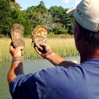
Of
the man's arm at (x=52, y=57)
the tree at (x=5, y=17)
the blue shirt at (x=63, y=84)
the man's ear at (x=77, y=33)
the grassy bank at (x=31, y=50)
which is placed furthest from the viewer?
the tree at (x=5, y=17)

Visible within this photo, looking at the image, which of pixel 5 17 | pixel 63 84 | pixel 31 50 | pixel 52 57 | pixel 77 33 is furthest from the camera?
pixel 5 17

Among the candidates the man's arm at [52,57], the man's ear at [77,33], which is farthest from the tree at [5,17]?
the man's ear at [77,33]

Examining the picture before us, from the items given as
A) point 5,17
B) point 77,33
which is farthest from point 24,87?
point 5,17

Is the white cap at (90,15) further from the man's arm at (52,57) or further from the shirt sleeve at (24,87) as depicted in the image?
the man's arm at (52,57)

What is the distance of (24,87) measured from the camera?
1320 mm

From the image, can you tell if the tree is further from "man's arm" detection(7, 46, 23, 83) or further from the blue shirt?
the blue shirt

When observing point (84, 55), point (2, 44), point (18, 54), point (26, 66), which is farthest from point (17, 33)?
point (2, 44)

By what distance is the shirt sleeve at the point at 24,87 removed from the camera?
51.0 inches

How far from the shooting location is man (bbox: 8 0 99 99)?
4.15 ft

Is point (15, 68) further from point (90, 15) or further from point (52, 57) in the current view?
point (52, 57)

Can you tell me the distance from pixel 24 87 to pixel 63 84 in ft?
0.59

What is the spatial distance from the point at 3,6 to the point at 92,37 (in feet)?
70.0

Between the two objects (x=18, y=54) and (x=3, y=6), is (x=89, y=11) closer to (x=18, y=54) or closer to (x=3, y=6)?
(x=18, y=54)

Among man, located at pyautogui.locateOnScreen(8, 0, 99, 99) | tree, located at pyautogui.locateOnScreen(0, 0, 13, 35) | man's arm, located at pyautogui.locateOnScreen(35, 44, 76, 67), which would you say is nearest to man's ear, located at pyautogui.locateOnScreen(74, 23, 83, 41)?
man, located at pyautogui.locateOnScreen(8, 0, 99, 99)
